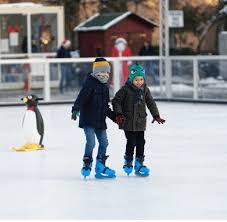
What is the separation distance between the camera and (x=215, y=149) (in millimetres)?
12531

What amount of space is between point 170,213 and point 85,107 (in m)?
2.25

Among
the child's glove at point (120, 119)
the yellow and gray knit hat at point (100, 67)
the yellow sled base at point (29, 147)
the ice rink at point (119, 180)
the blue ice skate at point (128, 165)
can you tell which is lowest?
the ice rink at point (119, 180)

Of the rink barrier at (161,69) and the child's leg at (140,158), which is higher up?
the rink barrier at (161,69)

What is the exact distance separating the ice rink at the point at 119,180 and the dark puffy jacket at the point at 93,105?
1.85ft

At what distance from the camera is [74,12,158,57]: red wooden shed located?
2950cm

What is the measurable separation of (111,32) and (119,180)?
20253 millimetres

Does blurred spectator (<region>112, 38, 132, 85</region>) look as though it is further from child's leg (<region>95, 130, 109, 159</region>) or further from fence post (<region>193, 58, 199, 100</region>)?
child's leg (<region>95, 130, 109, 159</region>)

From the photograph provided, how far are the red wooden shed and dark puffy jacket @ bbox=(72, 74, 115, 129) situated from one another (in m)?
19.5

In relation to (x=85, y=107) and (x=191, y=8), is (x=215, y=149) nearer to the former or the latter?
(x=85, y=107)

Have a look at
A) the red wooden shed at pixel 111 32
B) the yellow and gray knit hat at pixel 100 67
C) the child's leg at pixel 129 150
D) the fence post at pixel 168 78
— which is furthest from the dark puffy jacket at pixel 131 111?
the red wooden shed at pixel 111 32

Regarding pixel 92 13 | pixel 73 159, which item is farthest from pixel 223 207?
pixel 92 13

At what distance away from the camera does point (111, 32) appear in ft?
97.6

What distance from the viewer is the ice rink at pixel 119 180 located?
788 centimetres

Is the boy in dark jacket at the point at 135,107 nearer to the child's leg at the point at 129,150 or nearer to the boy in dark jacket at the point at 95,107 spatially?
A: the child's leg at the point at 129,150
